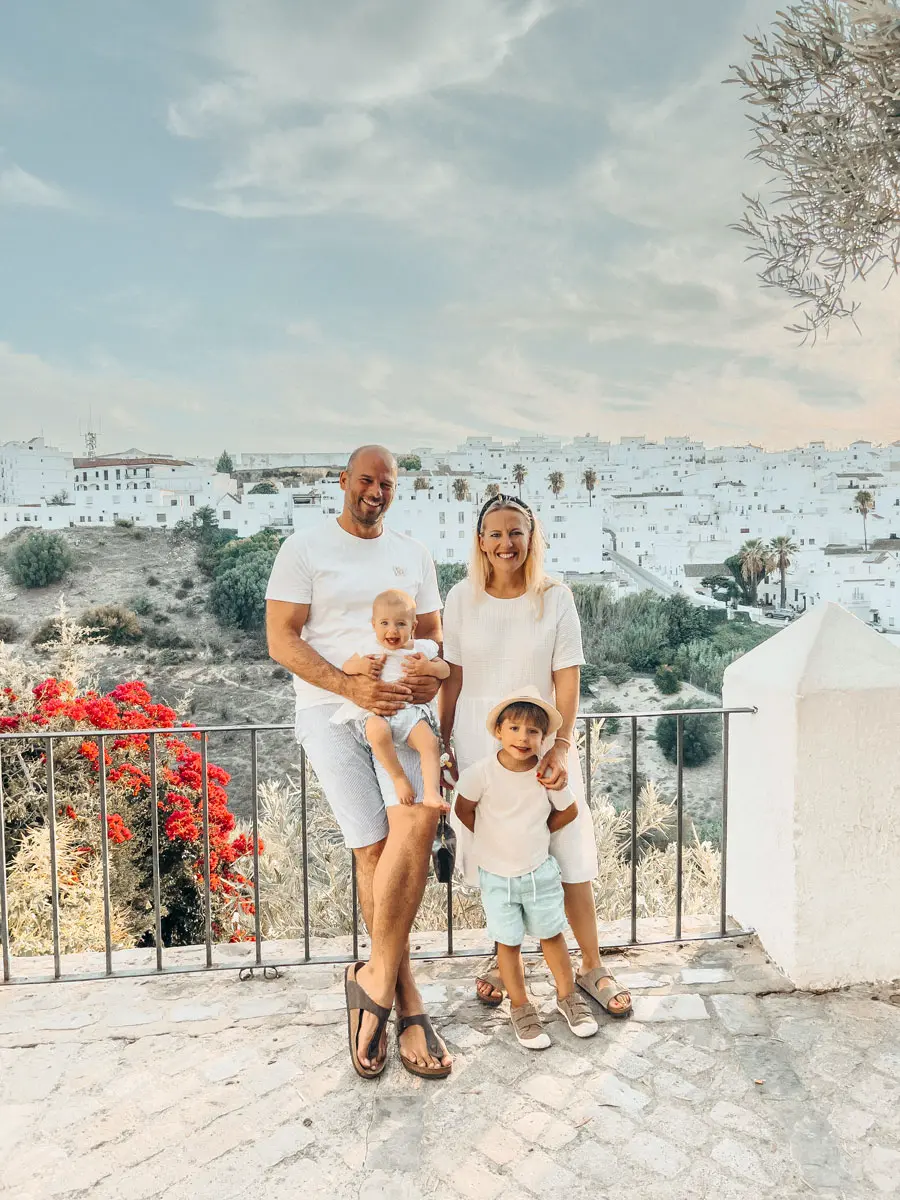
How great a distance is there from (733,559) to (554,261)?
18.0 m

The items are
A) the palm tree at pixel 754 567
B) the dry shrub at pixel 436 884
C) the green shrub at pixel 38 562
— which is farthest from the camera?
the palm tree at pixel 754 567

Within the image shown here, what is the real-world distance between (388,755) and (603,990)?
0.99 m

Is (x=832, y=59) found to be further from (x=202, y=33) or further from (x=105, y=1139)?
(x=202, y=33)

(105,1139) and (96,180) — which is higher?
(96,180)

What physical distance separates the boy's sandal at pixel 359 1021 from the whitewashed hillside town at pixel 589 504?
35771 millimetres

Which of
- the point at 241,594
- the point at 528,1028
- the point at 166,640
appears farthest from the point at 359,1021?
the point at 241,594

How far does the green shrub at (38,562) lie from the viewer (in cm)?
3994

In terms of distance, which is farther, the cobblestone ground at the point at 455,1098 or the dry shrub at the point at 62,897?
the dry shrub at the point at 62,897

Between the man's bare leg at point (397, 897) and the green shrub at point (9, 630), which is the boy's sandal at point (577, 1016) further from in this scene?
the green shrub at point (9, 630)

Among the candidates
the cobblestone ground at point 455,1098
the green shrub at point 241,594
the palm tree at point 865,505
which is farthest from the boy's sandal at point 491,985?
the palm tree at point 865,505

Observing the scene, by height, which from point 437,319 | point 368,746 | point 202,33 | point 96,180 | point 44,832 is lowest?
point 44,832

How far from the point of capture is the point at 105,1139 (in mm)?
1960

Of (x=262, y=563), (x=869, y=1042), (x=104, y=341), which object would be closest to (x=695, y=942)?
(x=869, y=1042)

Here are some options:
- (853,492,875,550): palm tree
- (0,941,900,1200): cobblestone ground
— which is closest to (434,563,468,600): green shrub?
(853,492,875,550): palm tree
